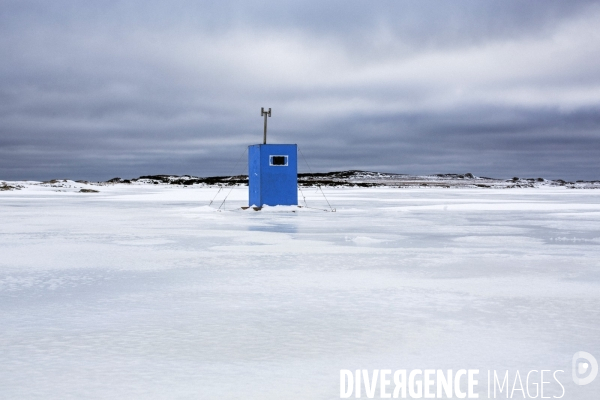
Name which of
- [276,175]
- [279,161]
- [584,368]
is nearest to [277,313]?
[584,368]

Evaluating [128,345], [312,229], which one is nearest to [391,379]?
[128,345]

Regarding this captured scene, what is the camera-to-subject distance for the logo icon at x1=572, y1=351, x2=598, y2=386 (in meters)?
4.30

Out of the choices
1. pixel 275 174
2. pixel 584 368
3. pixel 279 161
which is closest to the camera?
pixel 584 368

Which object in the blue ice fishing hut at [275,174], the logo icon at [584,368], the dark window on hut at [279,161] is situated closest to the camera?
the logo icon at [584,368]

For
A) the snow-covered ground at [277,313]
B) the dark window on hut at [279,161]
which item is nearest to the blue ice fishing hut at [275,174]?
the dark window on hut at [279,161]

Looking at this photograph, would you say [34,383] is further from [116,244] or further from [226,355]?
[116,244]

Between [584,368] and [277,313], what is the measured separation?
2781 mm

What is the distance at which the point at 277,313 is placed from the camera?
20.6ft

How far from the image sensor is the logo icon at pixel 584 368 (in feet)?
14.1

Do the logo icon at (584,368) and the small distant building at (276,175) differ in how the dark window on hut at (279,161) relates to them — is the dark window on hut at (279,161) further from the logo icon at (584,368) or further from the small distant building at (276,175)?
the logo icon at (584,368)

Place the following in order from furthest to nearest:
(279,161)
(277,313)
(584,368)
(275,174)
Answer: (279,161)
(275,174)
(277,313)
(584,368)

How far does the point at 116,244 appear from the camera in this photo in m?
12.6

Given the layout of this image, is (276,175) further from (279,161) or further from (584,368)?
(584,368)

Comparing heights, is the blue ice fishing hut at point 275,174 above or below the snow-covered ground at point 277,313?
above
